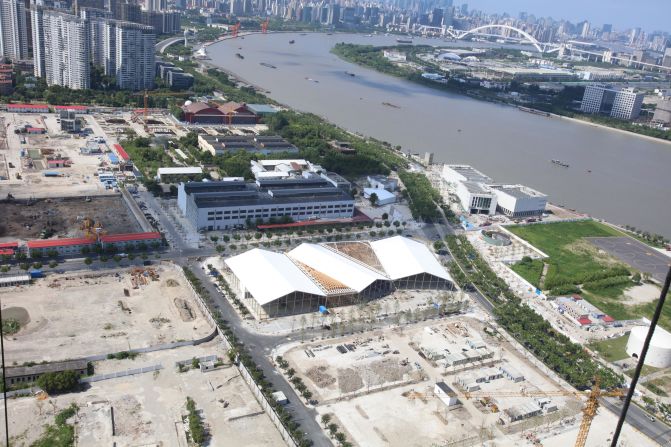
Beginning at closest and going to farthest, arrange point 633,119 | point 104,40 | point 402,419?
point 402,419 < point 104,40 < point 633,119

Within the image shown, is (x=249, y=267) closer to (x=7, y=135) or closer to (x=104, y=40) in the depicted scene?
(x=7, y=135)

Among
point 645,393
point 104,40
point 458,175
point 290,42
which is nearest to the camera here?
point 645,393

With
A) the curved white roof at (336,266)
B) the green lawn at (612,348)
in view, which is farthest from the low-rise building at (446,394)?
the green lawn at (612,348)

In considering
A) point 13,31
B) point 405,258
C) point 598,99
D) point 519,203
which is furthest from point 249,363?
point 598,99

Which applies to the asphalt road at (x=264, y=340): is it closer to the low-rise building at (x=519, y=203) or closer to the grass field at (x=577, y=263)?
the grass field at (x=577, y=263)

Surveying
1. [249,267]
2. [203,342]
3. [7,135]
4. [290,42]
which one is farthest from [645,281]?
[290,42]

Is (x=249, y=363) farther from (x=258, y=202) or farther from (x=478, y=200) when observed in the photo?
(x=478, y=200)

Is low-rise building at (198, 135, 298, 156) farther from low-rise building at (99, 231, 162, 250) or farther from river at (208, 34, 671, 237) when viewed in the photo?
low-rise building at (99, 231, 162, 250)
